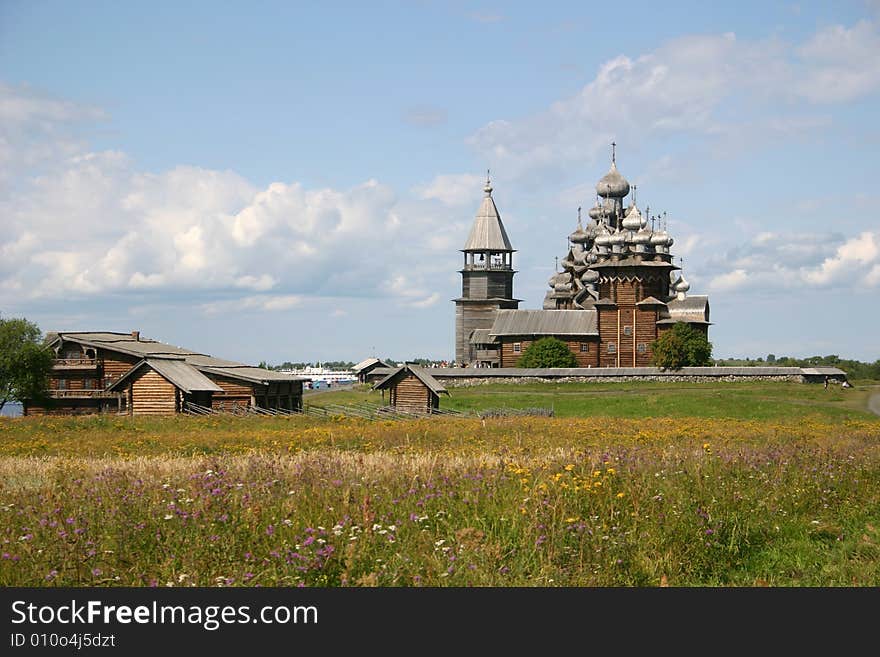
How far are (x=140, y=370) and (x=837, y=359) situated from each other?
9100 cm

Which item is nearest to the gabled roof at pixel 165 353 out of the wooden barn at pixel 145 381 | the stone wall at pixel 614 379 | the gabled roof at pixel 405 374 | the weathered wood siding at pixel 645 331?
the wooden barn at pixel 145 381

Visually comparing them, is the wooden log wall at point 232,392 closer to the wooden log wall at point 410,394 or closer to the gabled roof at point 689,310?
the wooden log wall at point 410,394

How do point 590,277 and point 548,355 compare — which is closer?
point 548,355

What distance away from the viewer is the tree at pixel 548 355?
7950 centimetres

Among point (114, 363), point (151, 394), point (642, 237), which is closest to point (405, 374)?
point (151, 394)

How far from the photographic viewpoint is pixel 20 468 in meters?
15.2

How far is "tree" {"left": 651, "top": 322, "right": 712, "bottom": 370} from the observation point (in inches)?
2965

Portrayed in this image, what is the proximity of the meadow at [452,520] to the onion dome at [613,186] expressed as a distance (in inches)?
3568

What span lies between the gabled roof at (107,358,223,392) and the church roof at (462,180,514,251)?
52621 millimetres

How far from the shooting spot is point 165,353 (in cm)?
5394

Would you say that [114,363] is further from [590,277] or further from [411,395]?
[590,277]

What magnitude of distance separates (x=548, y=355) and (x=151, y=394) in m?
39.8

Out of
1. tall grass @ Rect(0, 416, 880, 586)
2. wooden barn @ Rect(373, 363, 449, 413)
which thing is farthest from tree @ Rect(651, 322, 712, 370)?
tall grass @ Rect(0, 416, 880, 586)

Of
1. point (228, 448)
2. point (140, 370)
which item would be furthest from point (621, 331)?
point (228, 448)
